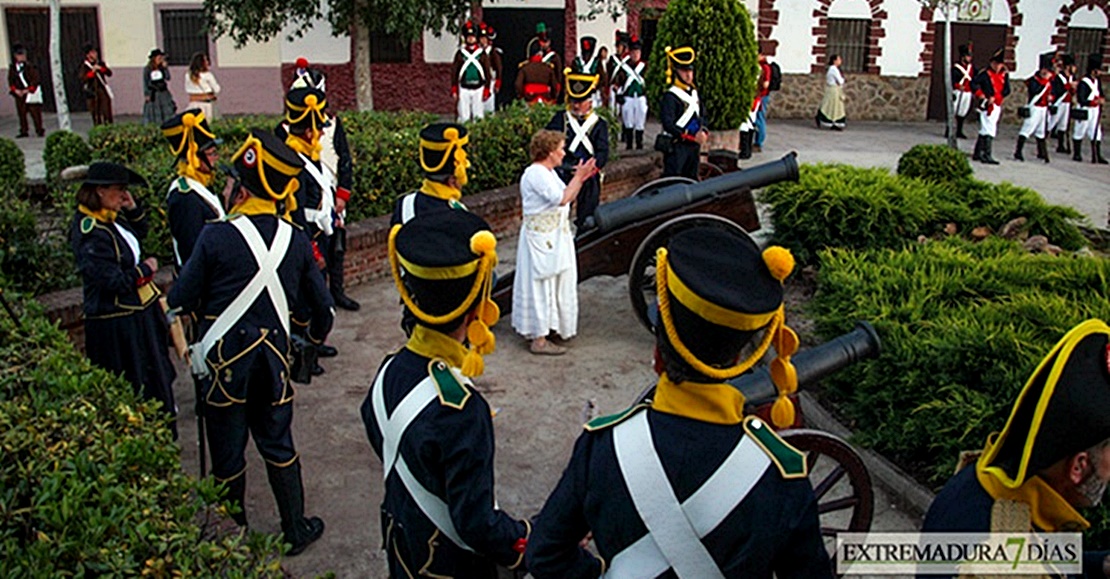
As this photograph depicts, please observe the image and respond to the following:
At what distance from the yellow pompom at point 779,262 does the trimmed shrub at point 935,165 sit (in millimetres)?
8223

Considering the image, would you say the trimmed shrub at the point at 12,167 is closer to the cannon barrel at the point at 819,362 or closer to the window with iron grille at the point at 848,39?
the cannon barrel at the point at 819,362

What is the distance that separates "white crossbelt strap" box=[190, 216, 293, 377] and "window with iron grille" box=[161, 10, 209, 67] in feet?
57.6

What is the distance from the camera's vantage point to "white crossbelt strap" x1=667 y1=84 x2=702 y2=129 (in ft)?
35.2

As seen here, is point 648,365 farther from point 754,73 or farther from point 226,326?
point 754,73

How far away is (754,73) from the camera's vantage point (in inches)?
567

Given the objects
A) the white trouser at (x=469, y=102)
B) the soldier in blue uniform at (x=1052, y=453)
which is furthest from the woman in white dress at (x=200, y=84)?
the soldier in blue uniform at (x=1052, y=453)

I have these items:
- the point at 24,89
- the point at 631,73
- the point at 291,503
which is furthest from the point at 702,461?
the point at 24,89

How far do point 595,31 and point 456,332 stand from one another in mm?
18553

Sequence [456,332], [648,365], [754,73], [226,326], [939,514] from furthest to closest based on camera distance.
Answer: [754,73] → [648,365] → [226,326] → [456,332] → [939,514]

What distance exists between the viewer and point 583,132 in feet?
31.0

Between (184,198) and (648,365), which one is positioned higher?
Answer: (184,198)

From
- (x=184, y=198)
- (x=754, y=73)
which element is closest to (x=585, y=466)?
(x=184, y=198)

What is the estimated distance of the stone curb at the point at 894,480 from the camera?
5.10m

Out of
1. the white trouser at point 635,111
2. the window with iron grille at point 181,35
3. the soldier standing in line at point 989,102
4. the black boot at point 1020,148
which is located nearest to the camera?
the white trouser at point 635,111
